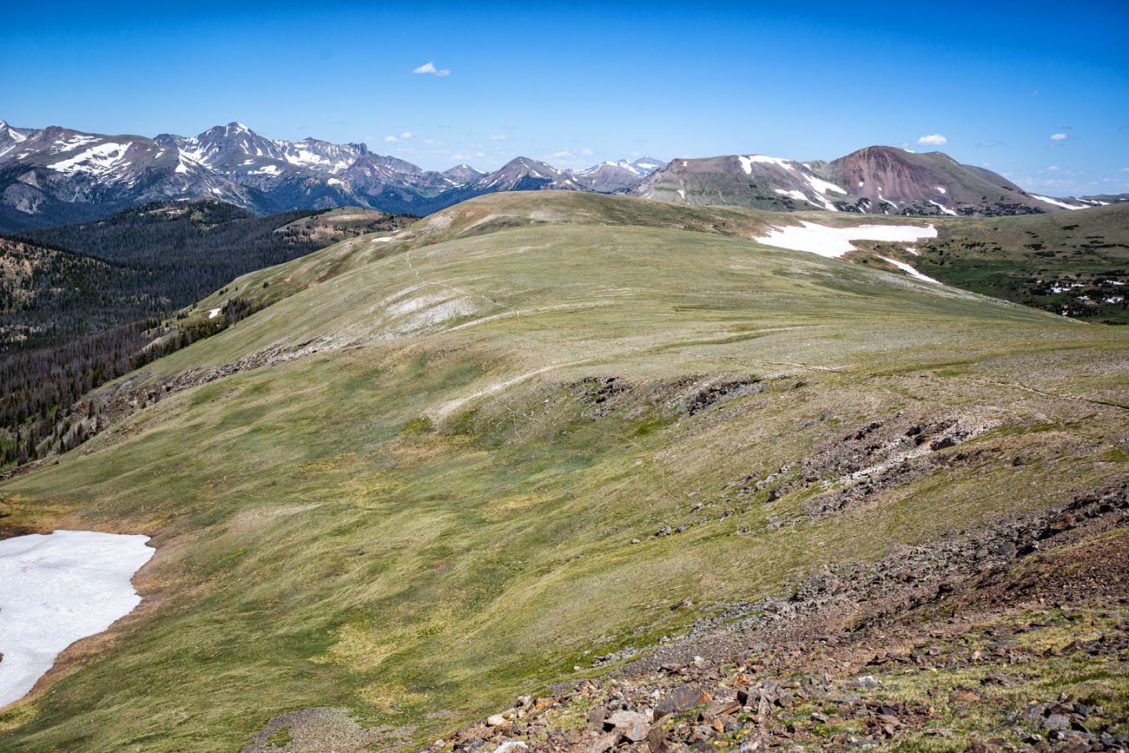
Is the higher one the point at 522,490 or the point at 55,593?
the point at 522,490

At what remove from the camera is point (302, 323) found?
140m

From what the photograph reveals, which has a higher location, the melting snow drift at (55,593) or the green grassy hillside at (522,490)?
the green grassy hillside at (522,490)

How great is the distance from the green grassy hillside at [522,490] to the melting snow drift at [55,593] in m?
2.24

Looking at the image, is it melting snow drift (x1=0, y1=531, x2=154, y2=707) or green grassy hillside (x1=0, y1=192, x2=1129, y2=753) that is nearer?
green grassy hillside (x1=0, y1=192, x2=1129, y2=753)

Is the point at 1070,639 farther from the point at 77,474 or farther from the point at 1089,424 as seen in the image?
the point at 77,474

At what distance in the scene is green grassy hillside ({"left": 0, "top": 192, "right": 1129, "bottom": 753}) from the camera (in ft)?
103

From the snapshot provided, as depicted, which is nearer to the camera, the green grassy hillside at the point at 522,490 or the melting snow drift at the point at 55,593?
the green grassy hillside at the point at 522,490

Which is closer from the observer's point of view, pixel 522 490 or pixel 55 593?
pixel 522 490

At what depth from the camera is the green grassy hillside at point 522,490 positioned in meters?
31.4

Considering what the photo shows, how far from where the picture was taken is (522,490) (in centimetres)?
5538

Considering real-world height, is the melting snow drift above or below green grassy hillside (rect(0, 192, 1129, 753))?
below

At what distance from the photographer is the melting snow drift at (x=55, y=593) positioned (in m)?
48.9

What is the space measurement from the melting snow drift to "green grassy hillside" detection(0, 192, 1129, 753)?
224 cm

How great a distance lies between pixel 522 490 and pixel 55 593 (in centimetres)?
4325
